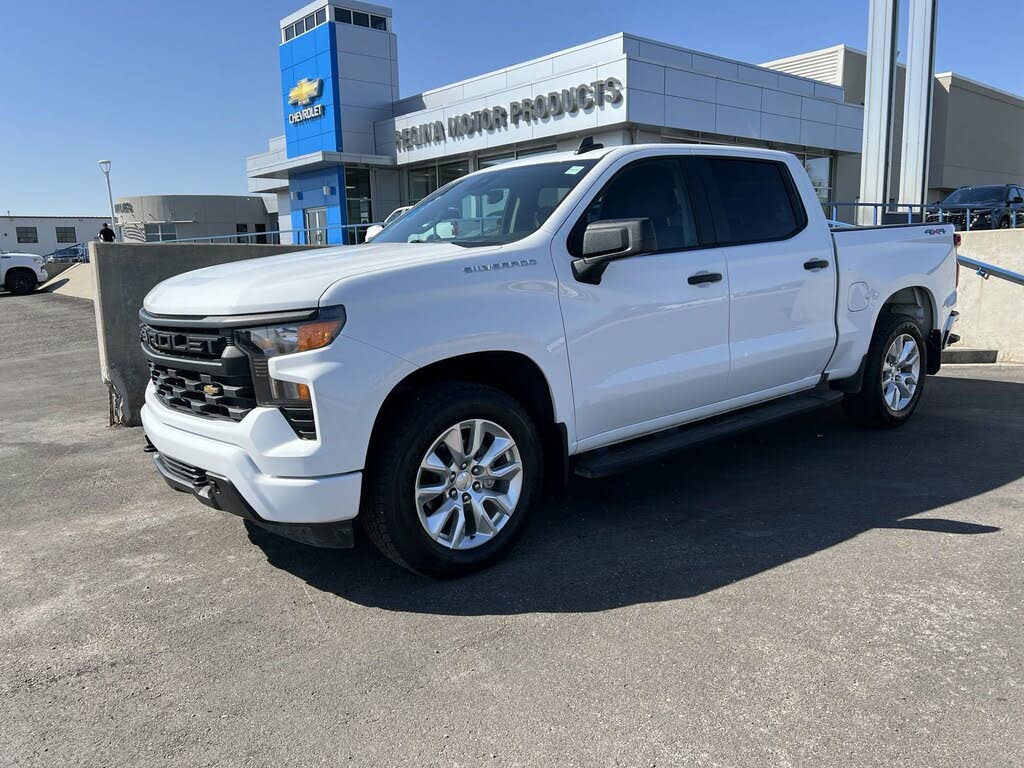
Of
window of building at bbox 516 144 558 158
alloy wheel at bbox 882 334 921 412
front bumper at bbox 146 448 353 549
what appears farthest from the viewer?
window of building at bbox 516 144 558 158

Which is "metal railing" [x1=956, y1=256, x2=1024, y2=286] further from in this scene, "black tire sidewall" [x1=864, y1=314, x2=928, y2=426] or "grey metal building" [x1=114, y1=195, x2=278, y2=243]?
"grey metal building" [x1=114, y1=195, x2=278, y2=243]

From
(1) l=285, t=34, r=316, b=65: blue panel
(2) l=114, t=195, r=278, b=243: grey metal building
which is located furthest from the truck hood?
(2) l=114, t=195, r=278, b=243: grey metal building

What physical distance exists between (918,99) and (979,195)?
5.88 metres

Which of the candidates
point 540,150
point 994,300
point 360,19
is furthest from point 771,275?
point 360,19

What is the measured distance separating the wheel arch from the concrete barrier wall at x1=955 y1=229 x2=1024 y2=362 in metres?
7.64

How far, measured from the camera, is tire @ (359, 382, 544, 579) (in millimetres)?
3426

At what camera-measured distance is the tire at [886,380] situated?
588 cm

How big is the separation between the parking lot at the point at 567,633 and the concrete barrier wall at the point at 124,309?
5.73 ft

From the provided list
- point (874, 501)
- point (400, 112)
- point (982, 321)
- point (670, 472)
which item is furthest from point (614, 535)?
point (400, 112)

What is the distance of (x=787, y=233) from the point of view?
515 cm

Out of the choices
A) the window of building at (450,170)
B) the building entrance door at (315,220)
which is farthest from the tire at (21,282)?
the window of building at (450,170)

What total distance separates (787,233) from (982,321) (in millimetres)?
5894

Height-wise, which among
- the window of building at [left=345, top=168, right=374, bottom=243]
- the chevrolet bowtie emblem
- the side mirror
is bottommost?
the side mirror

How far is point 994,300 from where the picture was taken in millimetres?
9484
